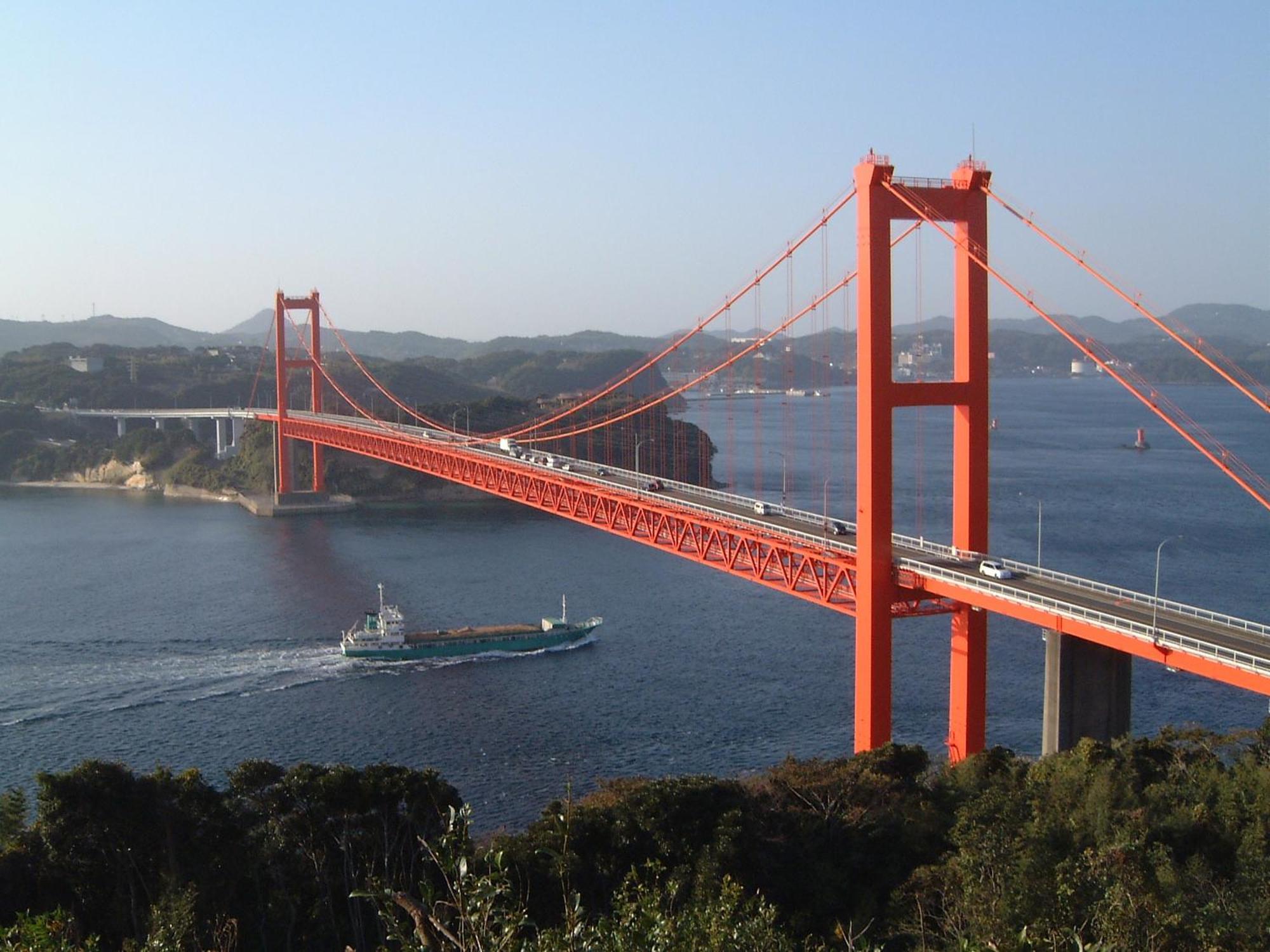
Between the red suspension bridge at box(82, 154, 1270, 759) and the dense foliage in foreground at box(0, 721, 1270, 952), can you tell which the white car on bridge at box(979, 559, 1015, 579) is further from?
the dense foliage in foreground at box(0, 721, 1270, 952)

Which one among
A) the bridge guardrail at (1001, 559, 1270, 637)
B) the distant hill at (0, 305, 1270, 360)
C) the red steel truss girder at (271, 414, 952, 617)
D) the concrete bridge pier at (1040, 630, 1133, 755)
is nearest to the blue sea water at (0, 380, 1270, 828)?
the red steel truss girder at (271, 414, 952, 617)

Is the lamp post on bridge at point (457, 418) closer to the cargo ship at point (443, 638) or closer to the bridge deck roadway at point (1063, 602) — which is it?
the cargo ship at point (443, 638)

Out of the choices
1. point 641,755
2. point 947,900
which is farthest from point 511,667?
point 947,900

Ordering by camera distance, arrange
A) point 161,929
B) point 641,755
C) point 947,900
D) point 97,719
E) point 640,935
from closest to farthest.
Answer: point 640,935 < point 161,929 < point 947,900 < point 641,755 < point 97,719

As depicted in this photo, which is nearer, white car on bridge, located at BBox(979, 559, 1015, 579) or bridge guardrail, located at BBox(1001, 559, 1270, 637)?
bridge guardrail, located at BBox(1001, 559, 1270, 637)

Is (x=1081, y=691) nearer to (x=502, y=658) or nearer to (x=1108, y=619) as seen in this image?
(x=1108, y=619)

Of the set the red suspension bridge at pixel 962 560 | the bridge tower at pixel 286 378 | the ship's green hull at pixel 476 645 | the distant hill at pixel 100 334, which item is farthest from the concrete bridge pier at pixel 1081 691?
the distant hill at pixel 100 334

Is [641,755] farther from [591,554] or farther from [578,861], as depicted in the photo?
[591,554]
